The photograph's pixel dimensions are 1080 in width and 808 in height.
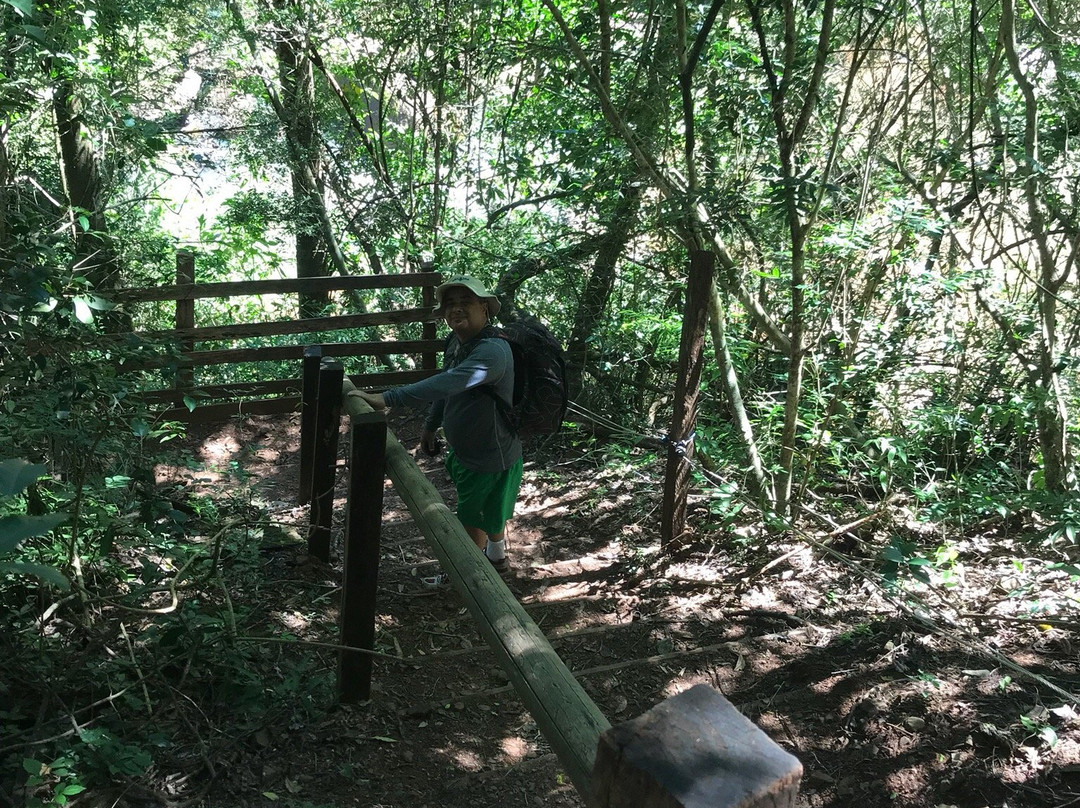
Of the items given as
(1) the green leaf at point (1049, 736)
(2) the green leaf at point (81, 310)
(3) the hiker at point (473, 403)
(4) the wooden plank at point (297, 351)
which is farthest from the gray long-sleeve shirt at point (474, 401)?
(4) the wooden plank at point (297, 351)

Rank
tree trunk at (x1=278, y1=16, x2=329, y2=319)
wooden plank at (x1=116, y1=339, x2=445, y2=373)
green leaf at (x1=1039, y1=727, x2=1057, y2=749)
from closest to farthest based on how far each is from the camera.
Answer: green leaf at (x1=1039, y1=727, x2=1057, y2=749)
wooden plank at (x1=116, y1=339, x2=445, y2=373)
tree trunk at (x1=278, y1=16, x2=329, y2=319)

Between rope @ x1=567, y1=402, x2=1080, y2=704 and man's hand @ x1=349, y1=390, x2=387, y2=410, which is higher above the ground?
man's hand @ x1=349, y1=390, x2=387, y2=410

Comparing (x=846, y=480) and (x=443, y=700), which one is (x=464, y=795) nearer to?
(x=443, y=700)

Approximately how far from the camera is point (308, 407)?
18.3ft

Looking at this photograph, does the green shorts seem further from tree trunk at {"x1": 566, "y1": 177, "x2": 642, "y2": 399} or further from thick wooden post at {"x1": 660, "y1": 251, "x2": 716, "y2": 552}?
tree trunk at {"x1": 566, "y1": 177, "x2": 642, "y2": 399}

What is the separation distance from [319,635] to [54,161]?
18.6ft

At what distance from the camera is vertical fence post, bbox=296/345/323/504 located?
5492mm

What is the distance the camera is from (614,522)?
5840mm

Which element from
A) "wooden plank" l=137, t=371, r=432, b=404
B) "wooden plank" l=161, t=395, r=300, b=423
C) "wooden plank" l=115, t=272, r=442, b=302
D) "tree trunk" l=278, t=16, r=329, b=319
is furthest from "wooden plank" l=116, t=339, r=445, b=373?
"tree trunk" l=278, t=16, r=329, b=319

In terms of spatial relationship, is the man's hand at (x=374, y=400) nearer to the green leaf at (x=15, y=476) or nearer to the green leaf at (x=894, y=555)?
the green leaf at (x=894, y=555)

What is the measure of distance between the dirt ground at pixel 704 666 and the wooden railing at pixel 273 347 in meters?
1.96

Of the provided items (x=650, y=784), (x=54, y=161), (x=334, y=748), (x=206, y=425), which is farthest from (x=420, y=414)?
(x=650, y=784)

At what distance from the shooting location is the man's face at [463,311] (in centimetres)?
415

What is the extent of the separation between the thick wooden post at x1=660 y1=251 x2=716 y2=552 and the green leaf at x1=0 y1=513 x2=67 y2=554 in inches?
154
